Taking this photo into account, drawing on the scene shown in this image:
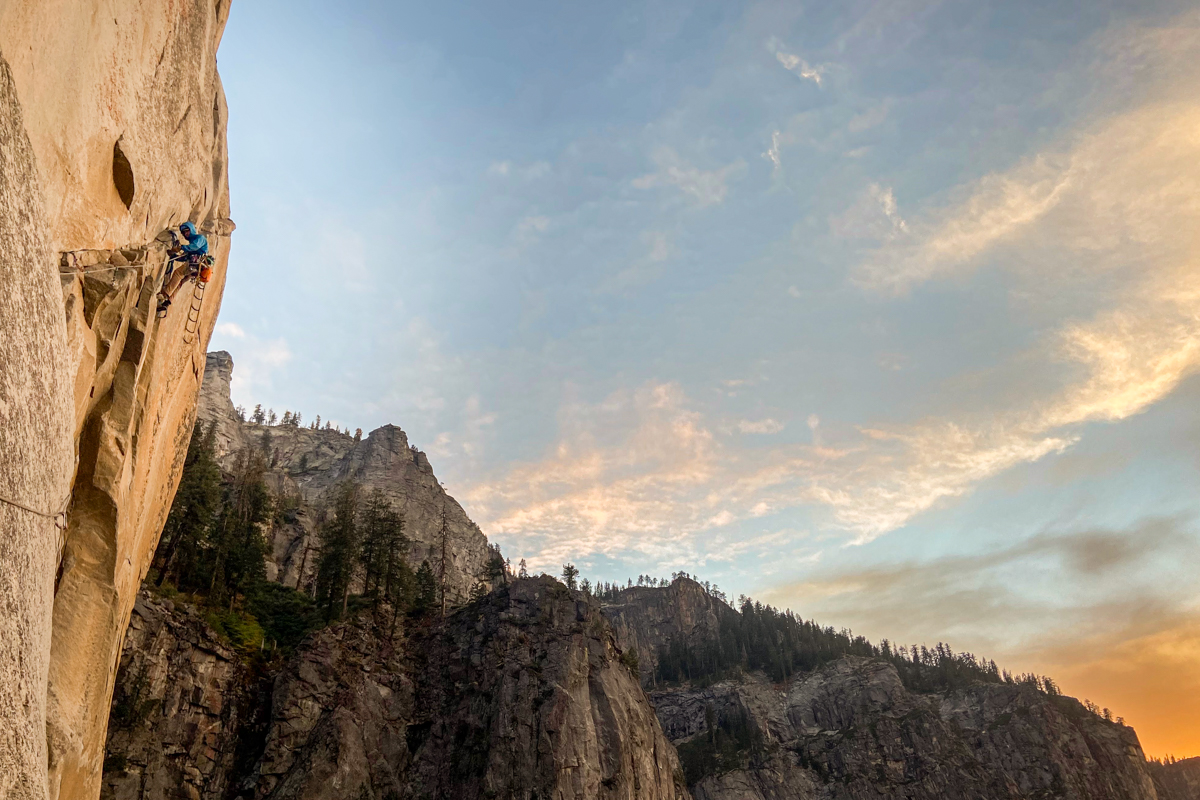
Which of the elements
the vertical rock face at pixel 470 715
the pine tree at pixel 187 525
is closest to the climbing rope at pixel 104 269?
the vertical rock face at pixel 470 715

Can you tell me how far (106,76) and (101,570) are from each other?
9.48 metres

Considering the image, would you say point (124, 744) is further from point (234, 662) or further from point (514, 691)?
point (514, 691)

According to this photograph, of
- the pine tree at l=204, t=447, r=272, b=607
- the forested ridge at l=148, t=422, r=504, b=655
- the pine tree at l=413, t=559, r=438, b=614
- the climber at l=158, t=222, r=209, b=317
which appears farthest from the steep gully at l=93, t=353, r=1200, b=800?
the climber at l=158, t=222, r=209, b=317

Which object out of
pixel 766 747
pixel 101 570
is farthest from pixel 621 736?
pixel 766 747

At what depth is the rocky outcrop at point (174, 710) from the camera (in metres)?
35.2

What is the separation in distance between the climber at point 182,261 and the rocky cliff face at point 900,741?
127185 mm

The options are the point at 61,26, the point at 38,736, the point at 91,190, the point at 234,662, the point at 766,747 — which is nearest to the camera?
the point at 38,736

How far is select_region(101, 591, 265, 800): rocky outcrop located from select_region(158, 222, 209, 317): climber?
30.9m

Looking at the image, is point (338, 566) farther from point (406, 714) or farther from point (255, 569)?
point (406, 714)

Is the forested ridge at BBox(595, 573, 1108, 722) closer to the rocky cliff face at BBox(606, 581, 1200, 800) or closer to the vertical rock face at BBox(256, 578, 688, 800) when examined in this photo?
the rocky cliff face at BBox(606, 581, 1200, 800)

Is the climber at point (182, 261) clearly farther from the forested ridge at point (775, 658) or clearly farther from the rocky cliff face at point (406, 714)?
the forested ridge at point (775, 658)

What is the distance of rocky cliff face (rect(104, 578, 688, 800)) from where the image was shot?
126 ft

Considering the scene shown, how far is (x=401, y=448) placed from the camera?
132 meters

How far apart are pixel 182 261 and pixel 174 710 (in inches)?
1361
